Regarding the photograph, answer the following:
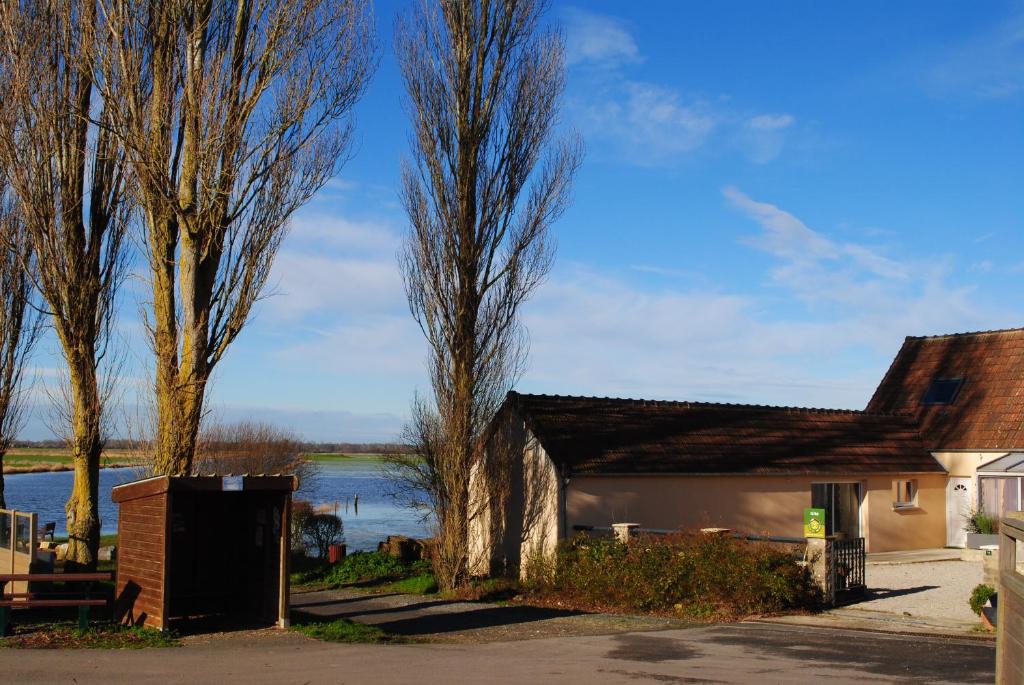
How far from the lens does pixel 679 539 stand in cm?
1678

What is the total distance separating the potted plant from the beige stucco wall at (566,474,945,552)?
2.54 feet

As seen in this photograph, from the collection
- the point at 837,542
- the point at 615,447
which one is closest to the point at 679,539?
the point at 837,542

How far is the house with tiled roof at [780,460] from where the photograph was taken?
1964 cm

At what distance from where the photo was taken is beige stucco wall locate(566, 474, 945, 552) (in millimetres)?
19703

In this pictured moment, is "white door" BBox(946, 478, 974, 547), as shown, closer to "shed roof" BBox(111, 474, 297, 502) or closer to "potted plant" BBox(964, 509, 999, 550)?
"potted plant" BBox(964, 509, 999, 550)

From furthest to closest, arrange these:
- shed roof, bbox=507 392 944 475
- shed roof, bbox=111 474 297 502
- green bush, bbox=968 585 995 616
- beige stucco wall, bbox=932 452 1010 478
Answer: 1. beige stucco wall, bbox=932 452 1010 478
2. shed roof, bbox=507 392 944 475
3. green bush, bbox=968 585 995 616
4. shed roof, bbox=111 474 297 502

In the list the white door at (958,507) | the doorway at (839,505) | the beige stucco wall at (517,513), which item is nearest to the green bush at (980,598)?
the beige stucco wall at (517,513)

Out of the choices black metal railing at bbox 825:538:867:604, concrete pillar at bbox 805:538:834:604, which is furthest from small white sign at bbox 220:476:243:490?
black metal railing at bbox 825:538:867:604

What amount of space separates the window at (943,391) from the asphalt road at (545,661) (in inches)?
651

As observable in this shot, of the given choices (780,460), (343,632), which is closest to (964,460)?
(780,460)

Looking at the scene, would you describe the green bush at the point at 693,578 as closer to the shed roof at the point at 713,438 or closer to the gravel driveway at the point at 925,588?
the gravel driveway at the point at 925,588

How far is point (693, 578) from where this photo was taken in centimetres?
1612

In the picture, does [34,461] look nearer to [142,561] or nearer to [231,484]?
[142,561]

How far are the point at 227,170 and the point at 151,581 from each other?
6.35 meters
